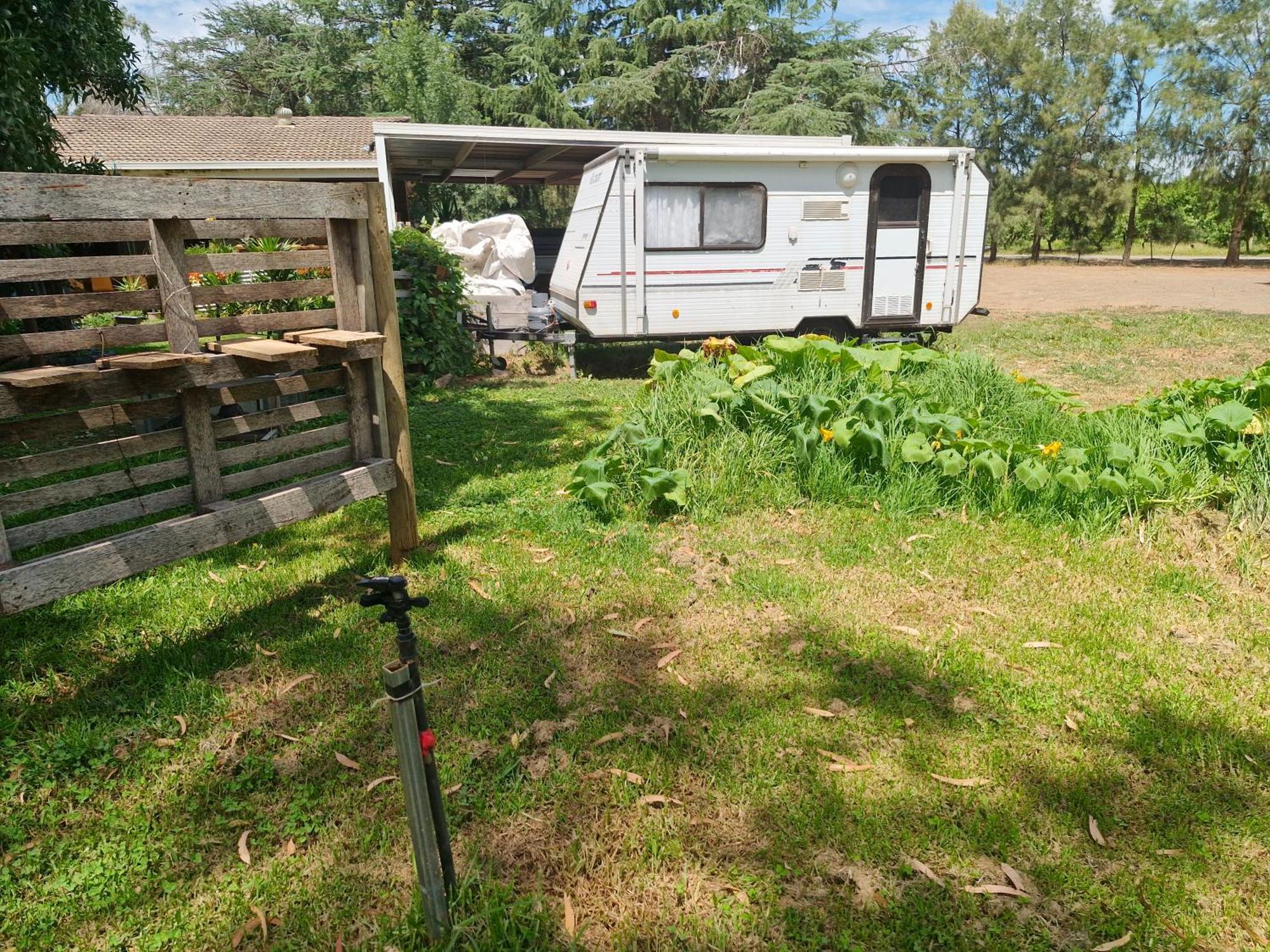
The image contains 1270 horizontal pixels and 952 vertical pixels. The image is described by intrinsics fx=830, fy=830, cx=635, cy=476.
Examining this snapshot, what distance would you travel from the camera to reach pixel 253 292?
3.31 metres

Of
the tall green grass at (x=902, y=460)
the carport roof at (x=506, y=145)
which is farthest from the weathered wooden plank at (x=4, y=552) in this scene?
the carport roof at (x=506, y=145)

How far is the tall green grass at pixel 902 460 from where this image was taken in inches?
171

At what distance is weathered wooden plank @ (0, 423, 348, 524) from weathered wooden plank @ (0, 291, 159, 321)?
0.57 meters

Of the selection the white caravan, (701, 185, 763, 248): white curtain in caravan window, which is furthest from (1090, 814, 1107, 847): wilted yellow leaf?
(701, 185, 763, 248): white curtain in caravan window

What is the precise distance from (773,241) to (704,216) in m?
0.96

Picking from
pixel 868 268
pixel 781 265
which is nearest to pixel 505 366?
pixel 781 265

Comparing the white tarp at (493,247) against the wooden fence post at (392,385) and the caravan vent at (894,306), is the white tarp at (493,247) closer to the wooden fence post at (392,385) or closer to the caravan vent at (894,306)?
the caravan vent at (894,306)

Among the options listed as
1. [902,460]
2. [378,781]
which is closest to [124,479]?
[378,781]

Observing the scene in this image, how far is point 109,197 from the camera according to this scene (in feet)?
9.09

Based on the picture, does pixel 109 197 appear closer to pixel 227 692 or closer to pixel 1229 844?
pixel 227 692

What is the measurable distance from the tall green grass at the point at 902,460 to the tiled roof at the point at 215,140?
1247 centimetres

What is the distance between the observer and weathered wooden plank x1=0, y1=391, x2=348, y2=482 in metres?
2.80

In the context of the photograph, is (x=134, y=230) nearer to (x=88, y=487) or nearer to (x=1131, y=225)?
(x=88, y=487)

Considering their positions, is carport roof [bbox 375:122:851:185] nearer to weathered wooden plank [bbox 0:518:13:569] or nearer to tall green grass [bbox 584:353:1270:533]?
tall green grass [bbox 584:353:1270:533]
